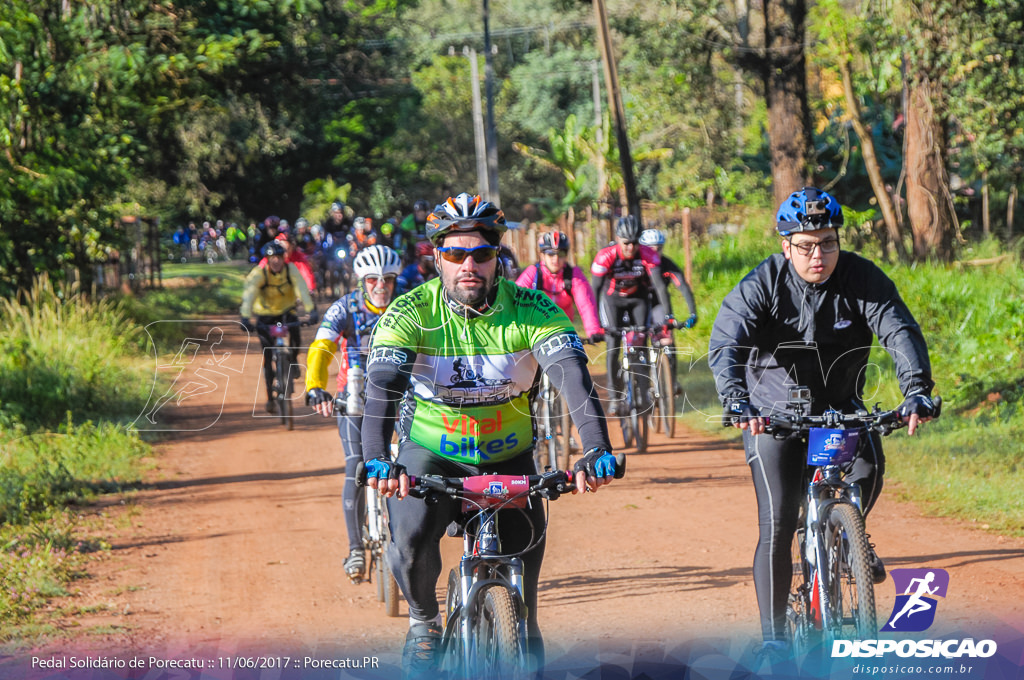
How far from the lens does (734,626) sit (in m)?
6.09

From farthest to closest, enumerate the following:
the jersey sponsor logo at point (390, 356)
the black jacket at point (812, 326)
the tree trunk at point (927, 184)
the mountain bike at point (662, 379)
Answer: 1. the tree trunk at point (927, 184)
2. the mountain bike at point (662, 379)
3. the black jacket at point (812, 326)
4. the jersey sponsor logo at point (390, 356)

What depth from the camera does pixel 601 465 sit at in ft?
13.3

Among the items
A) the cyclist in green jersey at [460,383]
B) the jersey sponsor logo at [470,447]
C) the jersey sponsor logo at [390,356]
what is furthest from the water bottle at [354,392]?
the jersey sponsor logo at [390,356]

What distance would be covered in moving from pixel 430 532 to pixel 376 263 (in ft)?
11.4

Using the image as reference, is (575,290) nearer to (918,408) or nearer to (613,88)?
(918,408)

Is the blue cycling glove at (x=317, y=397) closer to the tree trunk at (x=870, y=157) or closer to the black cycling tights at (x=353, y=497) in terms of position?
the black cycling tights at (x=353, y=497)

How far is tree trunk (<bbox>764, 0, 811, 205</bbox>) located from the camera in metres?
19.5

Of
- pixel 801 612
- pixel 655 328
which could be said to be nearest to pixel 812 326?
pixel 801 612

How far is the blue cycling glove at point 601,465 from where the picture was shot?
4020mm

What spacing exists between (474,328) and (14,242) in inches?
520

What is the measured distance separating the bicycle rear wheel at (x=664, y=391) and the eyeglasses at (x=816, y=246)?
633cm

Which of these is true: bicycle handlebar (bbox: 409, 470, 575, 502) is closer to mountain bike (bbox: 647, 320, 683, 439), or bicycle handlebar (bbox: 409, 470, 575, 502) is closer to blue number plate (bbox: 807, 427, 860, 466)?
blue number plate (bbox: 807, 427, 860, 466)

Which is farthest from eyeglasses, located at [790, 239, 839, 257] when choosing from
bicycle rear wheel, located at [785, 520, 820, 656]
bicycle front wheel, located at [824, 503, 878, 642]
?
bicycle rear wheel, located at [785, 520, 820, 656]

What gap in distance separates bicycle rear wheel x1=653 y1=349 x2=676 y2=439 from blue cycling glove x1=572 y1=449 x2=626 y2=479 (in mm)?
7257
